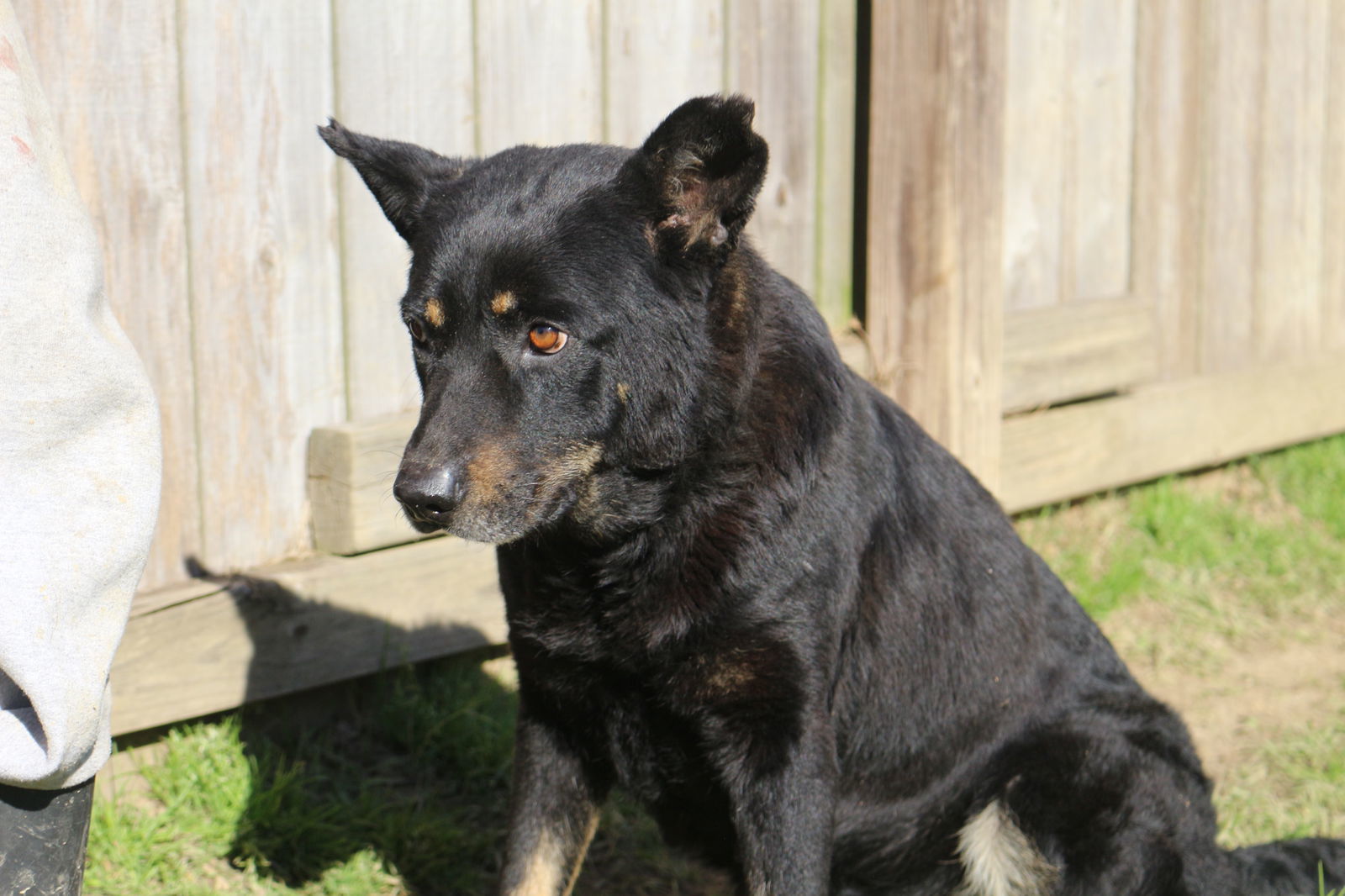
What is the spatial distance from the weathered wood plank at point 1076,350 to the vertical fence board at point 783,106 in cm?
90

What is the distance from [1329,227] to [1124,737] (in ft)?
14.0

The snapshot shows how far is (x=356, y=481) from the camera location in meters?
3.42

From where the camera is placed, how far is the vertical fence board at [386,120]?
11.1 ft

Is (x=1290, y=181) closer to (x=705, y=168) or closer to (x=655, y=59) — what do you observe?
(x=655, y=59)

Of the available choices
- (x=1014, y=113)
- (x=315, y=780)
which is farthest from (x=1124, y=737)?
(x=1014, y=113)

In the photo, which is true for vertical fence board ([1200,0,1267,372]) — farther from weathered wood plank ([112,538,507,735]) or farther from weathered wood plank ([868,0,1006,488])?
weathered wood plank ([112,538,507,735])

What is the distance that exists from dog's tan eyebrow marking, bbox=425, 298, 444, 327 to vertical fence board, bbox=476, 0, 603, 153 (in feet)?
4.39

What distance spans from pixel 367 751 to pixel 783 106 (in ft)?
7.60

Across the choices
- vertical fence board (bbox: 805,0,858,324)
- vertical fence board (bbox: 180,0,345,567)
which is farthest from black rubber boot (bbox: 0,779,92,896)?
vertical fence board (bbox: 805,0,858,324)

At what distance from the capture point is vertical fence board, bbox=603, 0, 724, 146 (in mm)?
3828

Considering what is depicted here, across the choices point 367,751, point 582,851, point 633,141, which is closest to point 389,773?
point 367,751

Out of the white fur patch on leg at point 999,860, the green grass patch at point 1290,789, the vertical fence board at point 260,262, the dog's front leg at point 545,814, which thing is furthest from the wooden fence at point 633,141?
the white fur patch on leg at point 999,860

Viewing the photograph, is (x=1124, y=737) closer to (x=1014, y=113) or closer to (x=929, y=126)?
(x=929, y=126)

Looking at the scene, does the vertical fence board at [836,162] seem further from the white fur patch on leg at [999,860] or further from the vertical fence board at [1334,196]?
the vertical fence board at [1334,196]
